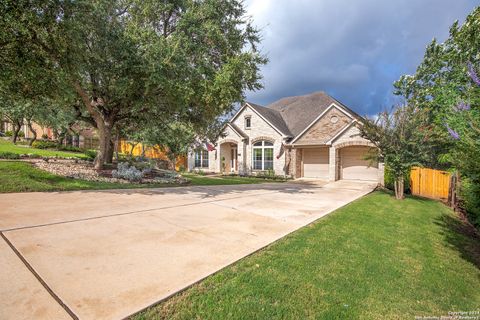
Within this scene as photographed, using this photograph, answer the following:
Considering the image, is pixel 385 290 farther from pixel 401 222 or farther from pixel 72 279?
pixel 401 222

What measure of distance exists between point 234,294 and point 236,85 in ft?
30.6

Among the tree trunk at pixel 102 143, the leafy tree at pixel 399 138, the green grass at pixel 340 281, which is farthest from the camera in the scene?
the tree trunk at pixel 102 143

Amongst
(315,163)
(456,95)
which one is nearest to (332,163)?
(315,163)

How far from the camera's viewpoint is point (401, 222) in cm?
695

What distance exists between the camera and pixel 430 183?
1312 cm

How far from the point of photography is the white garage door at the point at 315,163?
19.9m

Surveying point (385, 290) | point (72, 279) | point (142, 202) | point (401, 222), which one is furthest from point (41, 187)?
point (401, 222)

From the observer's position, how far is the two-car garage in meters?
18.0

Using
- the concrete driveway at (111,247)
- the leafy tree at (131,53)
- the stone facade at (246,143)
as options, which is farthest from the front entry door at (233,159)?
the concrete driveway at (111,247)

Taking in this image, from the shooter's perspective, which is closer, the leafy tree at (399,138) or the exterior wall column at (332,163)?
the leafy tree at (399,138)

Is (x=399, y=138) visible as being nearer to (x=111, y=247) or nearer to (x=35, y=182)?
(x=111, y=247)

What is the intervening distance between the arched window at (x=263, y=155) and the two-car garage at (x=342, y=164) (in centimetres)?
277

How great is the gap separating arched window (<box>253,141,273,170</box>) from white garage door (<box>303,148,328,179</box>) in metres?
2.85

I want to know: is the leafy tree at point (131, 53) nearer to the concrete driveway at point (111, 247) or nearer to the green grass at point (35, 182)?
the green grass at point (35, 182)
